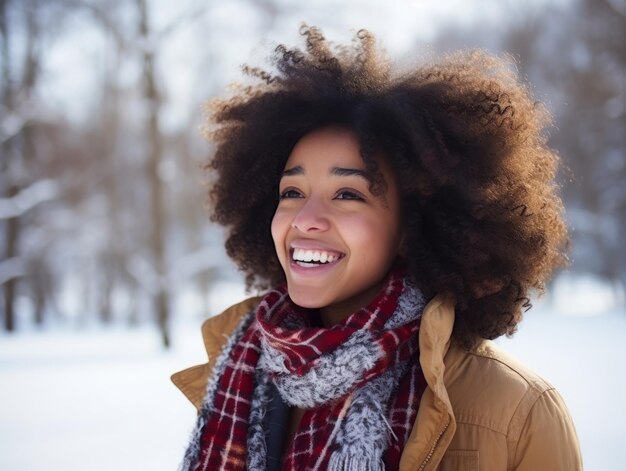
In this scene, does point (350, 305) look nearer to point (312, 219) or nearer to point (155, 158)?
point (312, 219)

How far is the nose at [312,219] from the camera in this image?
6.16ft

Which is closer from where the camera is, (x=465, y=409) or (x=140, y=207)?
(x=465, y=409)

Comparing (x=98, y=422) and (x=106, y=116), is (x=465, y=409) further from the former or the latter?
(x=106, y=116)

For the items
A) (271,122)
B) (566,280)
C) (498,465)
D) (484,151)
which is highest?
(566,280)

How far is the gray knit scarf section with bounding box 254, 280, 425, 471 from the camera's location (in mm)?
1642

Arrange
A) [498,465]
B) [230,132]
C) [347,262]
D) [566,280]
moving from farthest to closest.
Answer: [566,280]
[230,132]
[347,262]
[498,465]

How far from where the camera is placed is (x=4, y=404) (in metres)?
5.88

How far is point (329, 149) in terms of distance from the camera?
2.02 metres

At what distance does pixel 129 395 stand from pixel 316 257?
4.99 meters

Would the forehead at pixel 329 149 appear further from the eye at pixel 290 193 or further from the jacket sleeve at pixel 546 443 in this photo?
the jacket sleeve at pixel 546 443

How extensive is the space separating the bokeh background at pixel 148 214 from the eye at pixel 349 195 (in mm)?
619

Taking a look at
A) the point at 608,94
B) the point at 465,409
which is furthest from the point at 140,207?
the point at 465,409

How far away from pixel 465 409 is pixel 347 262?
Result: 0.55 m

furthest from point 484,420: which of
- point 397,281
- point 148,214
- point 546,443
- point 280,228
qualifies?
point 148,214
